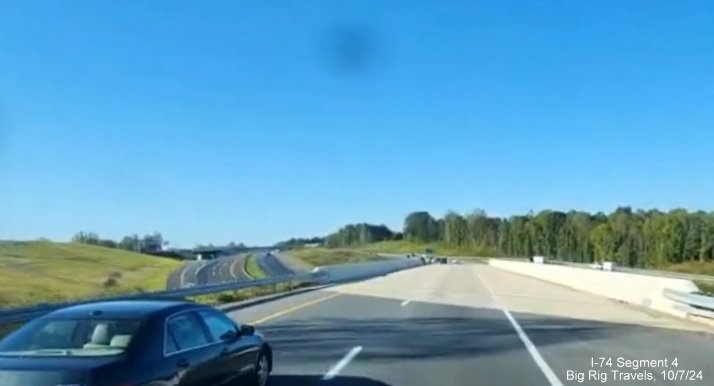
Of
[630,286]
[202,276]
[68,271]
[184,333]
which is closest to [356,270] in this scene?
[202,276]

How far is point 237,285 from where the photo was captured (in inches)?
1201

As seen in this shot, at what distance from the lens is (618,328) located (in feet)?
68.5

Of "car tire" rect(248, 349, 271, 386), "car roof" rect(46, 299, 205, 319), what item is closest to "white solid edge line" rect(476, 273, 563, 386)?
"car tire" rect(248, 349, 271, 386)

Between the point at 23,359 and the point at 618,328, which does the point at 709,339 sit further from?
the point at 23,359

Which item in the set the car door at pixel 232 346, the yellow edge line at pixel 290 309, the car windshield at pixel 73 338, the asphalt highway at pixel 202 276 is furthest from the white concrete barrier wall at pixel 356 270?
the car windshield at pixel 73 338

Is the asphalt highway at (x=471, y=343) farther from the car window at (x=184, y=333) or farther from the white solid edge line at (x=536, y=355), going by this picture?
the car window at (x=184, y=333)

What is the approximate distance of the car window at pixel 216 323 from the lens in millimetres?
9375

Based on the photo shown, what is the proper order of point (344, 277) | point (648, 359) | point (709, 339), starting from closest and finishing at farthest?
point (648, 359), point (709, 339), point (344, 277)

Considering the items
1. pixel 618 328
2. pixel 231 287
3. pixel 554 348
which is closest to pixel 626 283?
pixel 618 328

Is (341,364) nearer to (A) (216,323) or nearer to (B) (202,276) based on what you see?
(A) (216,323)

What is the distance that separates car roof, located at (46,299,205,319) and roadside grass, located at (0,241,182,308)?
85.5 ft

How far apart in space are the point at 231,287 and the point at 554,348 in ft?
51.0

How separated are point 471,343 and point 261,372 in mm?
6972

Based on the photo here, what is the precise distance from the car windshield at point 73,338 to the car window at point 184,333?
384mm
